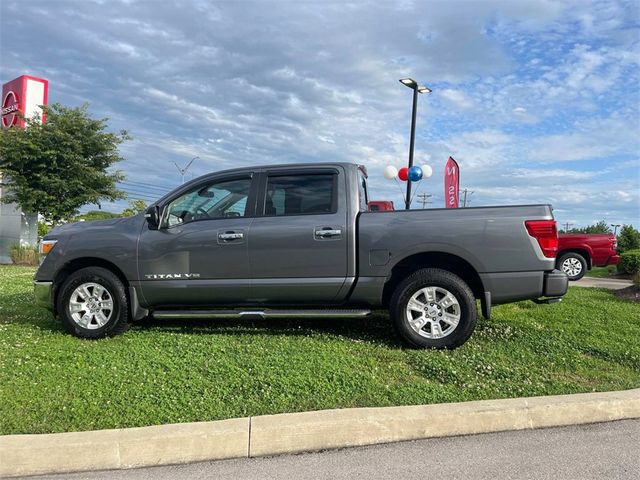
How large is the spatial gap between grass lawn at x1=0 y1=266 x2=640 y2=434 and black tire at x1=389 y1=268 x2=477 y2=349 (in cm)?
14

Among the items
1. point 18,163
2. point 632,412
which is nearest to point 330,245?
point 632,412

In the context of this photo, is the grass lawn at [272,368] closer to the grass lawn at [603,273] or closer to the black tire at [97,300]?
the black tire at [97,300]

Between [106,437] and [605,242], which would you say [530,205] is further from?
[605,242]

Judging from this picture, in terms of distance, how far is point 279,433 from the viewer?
3.42 metres

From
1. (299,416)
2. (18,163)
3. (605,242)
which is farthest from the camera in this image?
(18,163)

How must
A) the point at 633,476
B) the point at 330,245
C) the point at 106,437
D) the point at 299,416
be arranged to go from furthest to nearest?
1. the point at 330,245
2. the point at 299,416
3. the point at 106,437
4. the point at 633,476

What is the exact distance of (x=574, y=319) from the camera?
6.29m

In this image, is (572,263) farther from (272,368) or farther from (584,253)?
(272,368)

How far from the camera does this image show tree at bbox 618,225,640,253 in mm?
20125

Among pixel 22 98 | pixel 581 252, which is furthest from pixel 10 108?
pixel 581 252

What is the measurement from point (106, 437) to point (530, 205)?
4.14m

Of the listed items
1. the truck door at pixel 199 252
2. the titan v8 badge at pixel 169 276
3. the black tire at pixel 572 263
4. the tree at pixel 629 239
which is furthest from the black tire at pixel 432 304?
the tree at pixel 629 239

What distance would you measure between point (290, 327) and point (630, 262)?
37.2 ft

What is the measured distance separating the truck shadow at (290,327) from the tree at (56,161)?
14.1m
